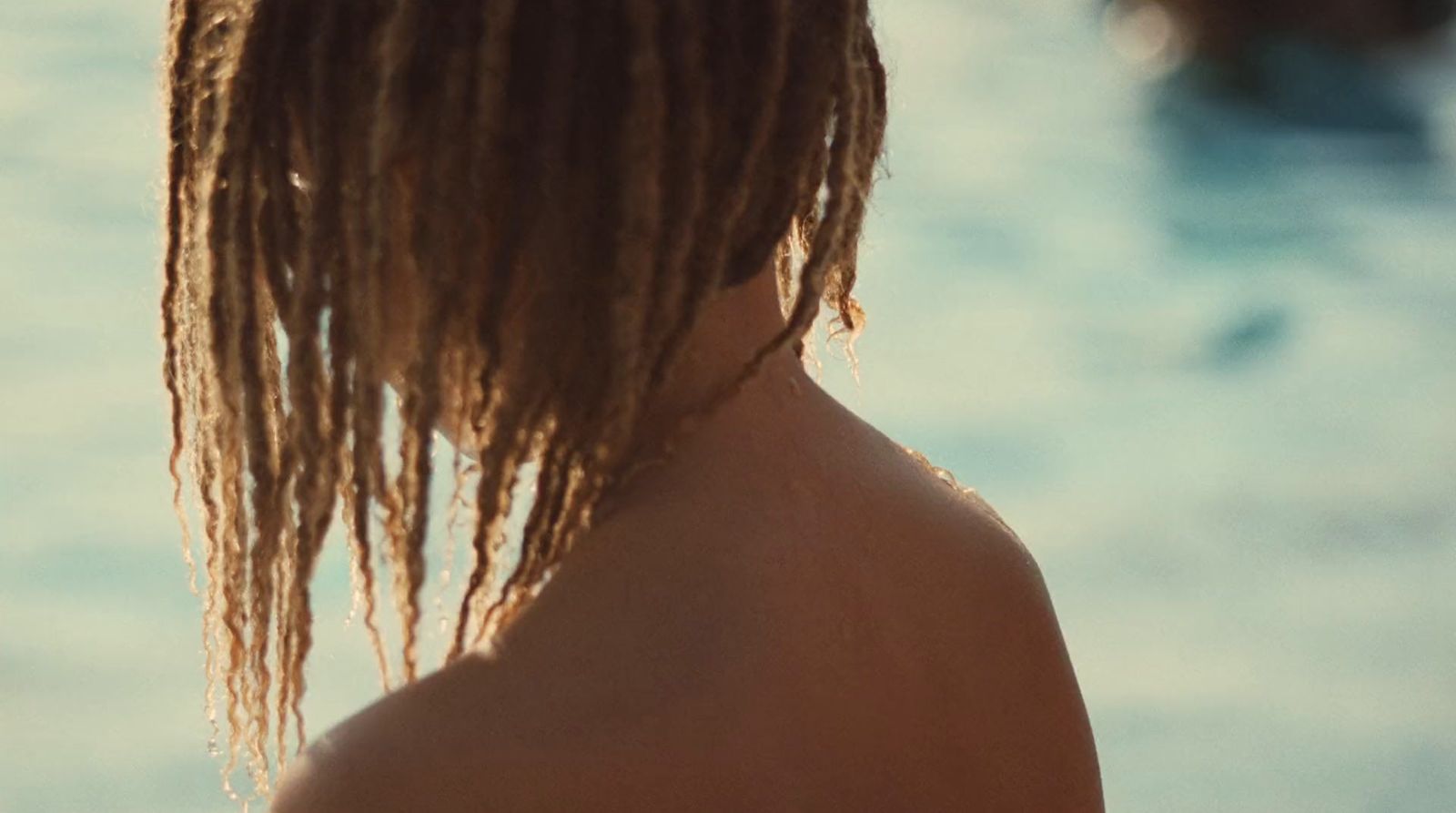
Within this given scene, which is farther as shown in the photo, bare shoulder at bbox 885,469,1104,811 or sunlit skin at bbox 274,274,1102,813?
bare shoulder at bbox 885,469,1104,811

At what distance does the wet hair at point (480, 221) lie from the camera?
1081 millimetres

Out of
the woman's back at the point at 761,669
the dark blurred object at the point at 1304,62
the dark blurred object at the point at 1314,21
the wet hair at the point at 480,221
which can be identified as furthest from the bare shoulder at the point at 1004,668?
the dark blurred object at the point at 1314,21

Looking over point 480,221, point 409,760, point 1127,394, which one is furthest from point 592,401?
point 1127,394

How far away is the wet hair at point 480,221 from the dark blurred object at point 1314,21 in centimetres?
773

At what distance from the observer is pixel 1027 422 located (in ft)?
22.3

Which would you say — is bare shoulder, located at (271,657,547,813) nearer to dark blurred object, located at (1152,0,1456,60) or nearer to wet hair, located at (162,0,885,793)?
wet hair, located at (162,0,885,793)

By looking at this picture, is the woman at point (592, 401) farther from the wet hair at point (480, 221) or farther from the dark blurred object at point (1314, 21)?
the dark blurred object at point (1314, 21)

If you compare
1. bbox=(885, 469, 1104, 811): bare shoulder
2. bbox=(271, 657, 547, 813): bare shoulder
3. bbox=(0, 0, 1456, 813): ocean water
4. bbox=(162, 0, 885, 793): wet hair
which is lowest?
bbox=(271, 657, 547, 813): bare shoulder

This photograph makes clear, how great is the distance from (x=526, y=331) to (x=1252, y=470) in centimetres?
579

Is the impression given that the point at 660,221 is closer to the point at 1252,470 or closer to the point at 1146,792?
the point at 1146,792

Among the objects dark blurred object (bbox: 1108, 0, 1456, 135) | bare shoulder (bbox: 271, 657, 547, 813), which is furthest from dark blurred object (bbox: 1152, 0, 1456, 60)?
bare shoulder (bbox: 271, 657, 547, 813)

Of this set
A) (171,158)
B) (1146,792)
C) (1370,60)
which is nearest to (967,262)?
(1370,60)

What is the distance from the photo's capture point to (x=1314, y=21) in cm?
844

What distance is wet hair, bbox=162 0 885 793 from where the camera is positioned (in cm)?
108
